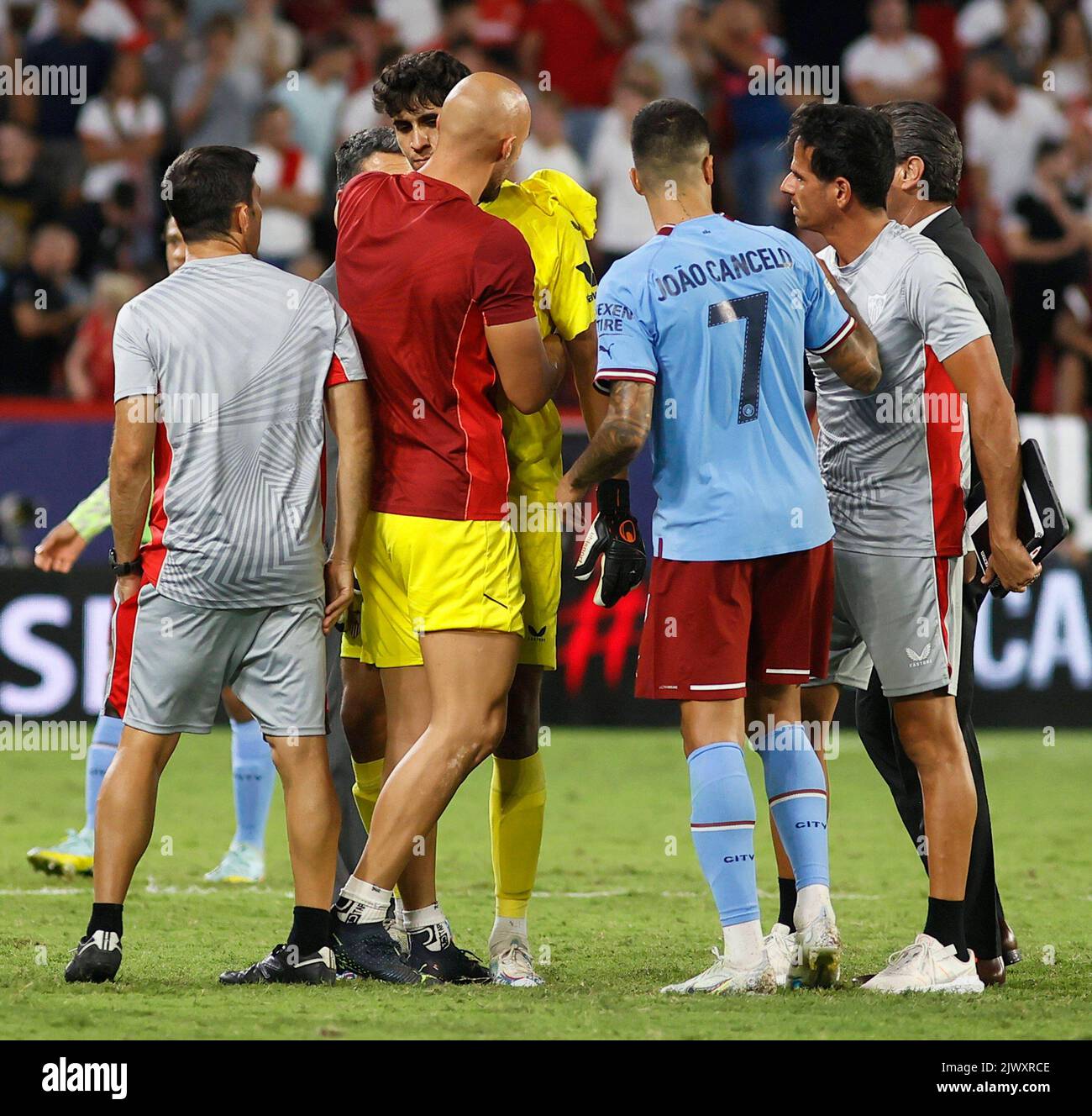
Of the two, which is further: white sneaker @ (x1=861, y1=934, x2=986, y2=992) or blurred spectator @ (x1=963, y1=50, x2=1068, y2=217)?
blurred spectator @ (x1=963, y1=50, x2=1068, y2=217)

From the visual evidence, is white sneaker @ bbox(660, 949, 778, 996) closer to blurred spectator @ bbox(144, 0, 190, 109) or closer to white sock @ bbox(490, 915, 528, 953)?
white sock @ bbox(490, 915, 528, 953)

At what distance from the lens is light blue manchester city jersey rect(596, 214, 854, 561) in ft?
14.9

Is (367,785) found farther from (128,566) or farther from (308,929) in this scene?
(128,566)

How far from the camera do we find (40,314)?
12.8 m

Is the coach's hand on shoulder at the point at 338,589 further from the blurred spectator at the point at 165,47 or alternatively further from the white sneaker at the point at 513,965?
the blurred spectator at the point at 165,47

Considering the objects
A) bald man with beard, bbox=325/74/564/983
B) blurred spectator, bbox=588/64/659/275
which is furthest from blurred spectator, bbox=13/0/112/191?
bald man with beard, bbox=325/74/564/983

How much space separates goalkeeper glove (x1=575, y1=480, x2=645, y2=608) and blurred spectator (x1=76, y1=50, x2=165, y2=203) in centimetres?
970

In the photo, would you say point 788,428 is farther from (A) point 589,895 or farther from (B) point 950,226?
(A) point 589,895

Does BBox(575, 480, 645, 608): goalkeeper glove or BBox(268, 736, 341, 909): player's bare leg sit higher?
BBox(575, 480, 645, 608): goalkeeper glove

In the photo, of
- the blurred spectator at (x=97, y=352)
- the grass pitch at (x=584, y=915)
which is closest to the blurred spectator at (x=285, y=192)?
the blurred spectator at (x=97, y=352)

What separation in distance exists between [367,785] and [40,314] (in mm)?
8563

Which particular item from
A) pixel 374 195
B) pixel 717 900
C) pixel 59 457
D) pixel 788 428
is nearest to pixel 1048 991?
pixel 717 900

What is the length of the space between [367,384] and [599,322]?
644mm

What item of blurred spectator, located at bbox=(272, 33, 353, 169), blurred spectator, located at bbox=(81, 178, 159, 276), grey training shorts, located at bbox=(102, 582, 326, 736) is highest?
blurred spectator, located at bbox=(272, 33, 353, 169)
